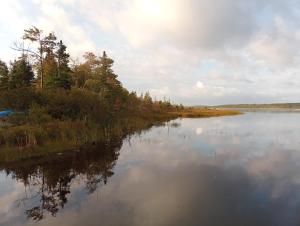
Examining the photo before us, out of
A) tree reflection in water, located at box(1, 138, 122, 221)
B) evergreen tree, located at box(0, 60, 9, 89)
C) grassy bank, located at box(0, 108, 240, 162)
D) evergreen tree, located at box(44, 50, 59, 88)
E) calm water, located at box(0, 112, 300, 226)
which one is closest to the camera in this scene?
calm water, located at box(0, 112, 300, 226)

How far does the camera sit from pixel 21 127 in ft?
69.0

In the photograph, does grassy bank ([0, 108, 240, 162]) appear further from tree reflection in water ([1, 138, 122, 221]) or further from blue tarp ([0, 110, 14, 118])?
blue tarp ([0, 110, 14, 118])

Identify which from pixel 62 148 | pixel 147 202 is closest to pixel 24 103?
pixel 62 148

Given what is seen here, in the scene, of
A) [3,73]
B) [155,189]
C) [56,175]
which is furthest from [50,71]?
[155,189]

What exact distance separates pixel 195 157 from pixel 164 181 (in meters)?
6.45

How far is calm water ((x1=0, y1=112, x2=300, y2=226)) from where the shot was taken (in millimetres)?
10102

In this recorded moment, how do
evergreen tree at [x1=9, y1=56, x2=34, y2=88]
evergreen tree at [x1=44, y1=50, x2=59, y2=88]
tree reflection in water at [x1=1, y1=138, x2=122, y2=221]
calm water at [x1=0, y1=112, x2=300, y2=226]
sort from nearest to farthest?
calm water at [x1=0, y1=112, x2=300, y2=226], tree reflection in water at [x1=1, y1=138, x2=122, y2=221], evergreen tree at [x1=44, y1=50, x2=59, y2=88], evergreen tree at [x1=9, y1=56, x2=34, y2=88]

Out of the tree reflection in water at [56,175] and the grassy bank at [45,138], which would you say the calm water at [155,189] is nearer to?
the tree reflection in water at [56,175]

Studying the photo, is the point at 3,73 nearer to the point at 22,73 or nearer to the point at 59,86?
the point at 22,73

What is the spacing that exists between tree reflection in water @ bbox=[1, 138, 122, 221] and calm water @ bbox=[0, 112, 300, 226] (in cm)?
5

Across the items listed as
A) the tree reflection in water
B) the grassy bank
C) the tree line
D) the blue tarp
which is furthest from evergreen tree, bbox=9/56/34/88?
the tree reflection in water

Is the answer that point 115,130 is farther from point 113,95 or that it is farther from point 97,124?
point 113,95

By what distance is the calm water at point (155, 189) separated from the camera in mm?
10102

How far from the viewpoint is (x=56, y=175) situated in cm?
1566
